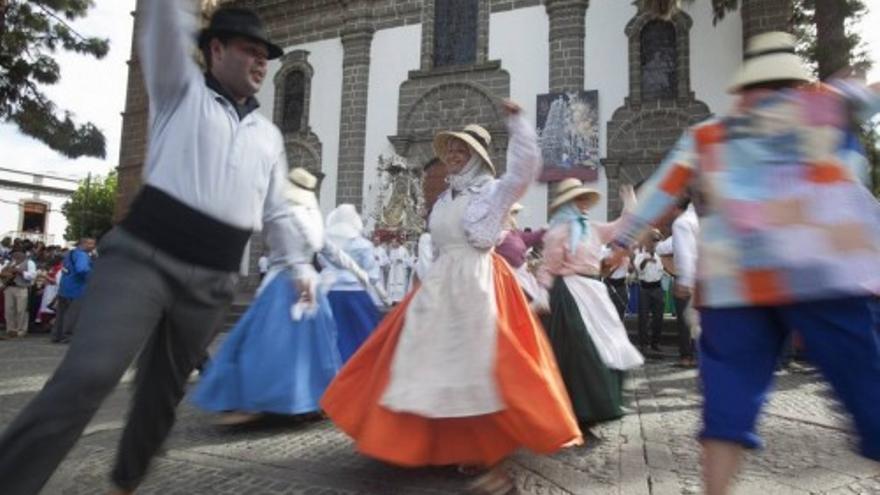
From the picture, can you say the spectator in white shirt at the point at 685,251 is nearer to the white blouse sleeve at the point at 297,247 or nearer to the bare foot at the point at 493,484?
the bare foot at the point at 493,484

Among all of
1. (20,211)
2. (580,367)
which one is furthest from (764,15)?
(20,211)

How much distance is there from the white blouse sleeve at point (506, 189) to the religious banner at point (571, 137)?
42.8 ft

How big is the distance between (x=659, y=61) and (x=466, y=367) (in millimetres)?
14913

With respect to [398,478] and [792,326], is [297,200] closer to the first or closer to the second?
[398,478]

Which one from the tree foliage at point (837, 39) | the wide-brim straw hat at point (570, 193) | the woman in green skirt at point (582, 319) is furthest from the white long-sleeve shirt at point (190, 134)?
the tree foliage at point (837, 39)

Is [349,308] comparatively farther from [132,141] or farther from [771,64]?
[132,141]

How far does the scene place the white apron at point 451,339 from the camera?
10.4ft

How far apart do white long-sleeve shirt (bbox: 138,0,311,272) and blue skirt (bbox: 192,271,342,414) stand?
7.15 ft

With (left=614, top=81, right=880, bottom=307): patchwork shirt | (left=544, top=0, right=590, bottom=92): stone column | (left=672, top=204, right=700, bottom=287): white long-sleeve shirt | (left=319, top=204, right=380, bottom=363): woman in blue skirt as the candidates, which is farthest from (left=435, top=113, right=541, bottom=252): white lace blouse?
(left=544, top=0, right=590, bottom=92): stone column

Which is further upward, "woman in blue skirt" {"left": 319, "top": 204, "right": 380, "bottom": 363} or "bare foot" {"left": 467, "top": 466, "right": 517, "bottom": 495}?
"woman in blue skirt" {"left": 319, "top": 204, "right": 380, "bottom": 363}

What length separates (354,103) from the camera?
1947 centimetres

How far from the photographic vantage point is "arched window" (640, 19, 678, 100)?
16125 millimetres

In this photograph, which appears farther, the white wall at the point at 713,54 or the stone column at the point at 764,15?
the white wall at the point at 713,54

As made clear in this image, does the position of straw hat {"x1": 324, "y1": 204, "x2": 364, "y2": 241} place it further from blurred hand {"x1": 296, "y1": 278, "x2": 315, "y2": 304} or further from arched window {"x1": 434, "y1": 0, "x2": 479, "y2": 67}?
arched window {"x1": 434, "y1": 0, "x2": 479, "y2": 67}
